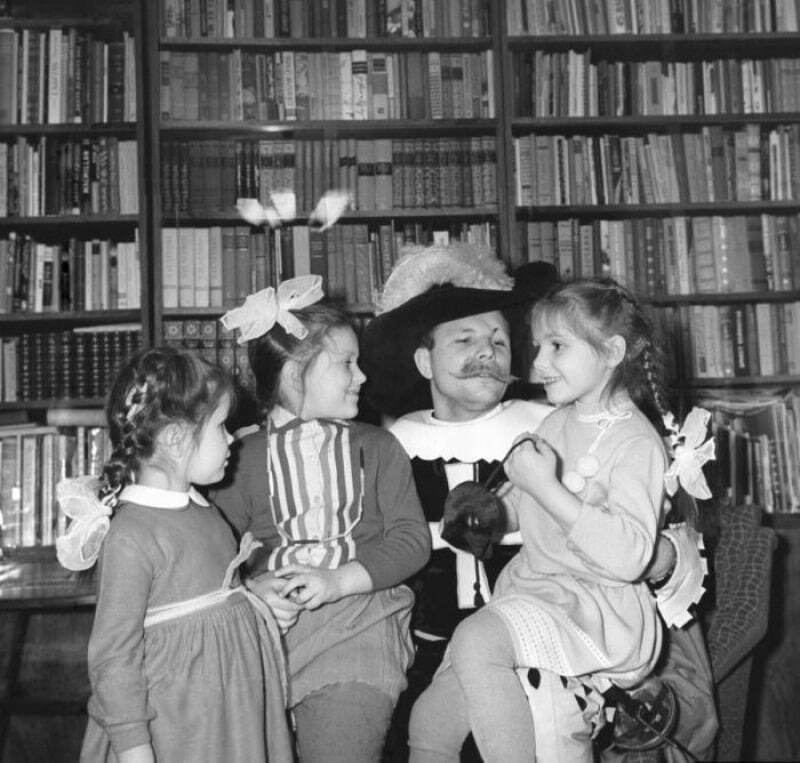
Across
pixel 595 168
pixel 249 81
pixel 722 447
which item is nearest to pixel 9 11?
pixel 249 81

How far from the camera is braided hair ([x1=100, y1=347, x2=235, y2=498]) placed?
1510 mm

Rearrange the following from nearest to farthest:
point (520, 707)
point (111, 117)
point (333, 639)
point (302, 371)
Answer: point (520, 707) < point (333, 639) < point (302, 371) < point (111, 117)

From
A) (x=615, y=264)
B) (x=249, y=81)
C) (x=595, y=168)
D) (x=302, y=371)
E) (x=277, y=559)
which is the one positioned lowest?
(x=277, y=559)

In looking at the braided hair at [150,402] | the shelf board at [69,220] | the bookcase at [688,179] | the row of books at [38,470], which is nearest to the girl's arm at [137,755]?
the braided hair at [150,402]

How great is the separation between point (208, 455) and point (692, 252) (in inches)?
84.5

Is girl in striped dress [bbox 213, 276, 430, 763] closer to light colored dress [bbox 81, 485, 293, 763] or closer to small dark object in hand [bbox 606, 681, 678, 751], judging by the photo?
light colored dress [bbox 81, 485, 293, 763]

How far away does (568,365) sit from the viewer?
5.17 ft

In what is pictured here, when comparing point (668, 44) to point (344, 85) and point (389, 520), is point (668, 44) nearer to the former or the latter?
point (344, 85)

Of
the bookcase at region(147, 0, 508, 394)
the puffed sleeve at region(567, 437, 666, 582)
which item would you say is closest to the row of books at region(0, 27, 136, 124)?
the bookcase at region(147, 0, 508, 394)

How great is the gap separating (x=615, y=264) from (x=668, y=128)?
1.60ft

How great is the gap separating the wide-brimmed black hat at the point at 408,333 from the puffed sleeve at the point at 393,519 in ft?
0.86

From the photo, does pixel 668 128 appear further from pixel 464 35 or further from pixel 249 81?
pixel 249 81

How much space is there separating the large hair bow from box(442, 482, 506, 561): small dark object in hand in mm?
563

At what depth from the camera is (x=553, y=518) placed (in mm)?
1528
